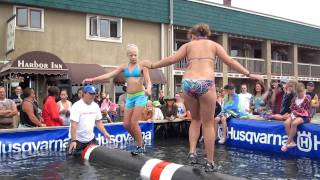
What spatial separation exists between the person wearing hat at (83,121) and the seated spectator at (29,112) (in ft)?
7.38

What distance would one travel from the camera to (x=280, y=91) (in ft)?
37.2

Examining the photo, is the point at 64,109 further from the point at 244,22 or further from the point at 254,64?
the point at 254,64

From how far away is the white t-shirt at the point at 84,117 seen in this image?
834 cm

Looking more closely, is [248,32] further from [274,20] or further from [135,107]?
[135,107]

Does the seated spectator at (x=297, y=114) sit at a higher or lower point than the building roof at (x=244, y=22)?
lower

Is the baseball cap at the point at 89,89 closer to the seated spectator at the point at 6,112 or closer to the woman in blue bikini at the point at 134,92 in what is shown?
the woman in blue bikini at the point at 134,92

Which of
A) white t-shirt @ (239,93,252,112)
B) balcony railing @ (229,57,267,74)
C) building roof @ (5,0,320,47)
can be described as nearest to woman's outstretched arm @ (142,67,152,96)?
white t-shirt @ (239,93,252,112)

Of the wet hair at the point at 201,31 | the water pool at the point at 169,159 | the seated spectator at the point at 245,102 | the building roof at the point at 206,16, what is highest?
the building roof at the point at 206,16

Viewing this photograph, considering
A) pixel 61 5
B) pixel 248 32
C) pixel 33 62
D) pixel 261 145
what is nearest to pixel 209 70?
pixel 261 145

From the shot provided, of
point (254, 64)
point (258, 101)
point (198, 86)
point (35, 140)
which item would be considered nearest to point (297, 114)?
point (258, 101)

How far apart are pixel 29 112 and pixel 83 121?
7.92ft

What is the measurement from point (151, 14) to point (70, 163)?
1392cm

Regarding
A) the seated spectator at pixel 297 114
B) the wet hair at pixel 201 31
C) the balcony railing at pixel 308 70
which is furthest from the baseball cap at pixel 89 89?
the balcony railing at pixel 308 70

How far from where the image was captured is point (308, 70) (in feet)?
107
